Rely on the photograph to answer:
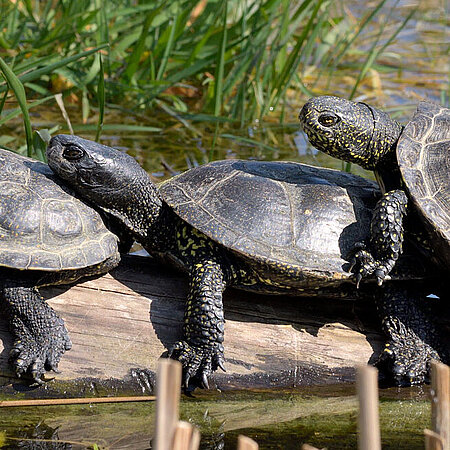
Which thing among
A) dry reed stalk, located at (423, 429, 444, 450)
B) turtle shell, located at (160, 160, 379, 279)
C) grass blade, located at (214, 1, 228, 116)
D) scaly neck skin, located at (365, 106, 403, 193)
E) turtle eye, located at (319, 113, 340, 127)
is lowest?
dry reed stalk, located at (423, 429, 444, 450)

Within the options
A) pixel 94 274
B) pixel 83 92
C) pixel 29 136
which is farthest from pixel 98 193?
pixel 83 92

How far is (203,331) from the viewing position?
11.4 feet

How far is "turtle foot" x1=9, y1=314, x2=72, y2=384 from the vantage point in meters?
3.31

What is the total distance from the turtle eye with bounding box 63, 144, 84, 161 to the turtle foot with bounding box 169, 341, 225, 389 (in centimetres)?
107

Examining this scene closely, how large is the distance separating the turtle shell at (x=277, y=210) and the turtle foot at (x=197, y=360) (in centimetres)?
50

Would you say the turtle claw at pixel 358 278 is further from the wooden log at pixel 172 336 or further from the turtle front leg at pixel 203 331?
the turtle front leg at pixel 203 331

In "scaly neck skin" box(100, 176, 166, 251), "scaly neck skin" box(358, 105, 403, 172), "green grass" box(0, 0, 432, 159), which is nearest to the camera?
"scaly neck skin" box(100, 176, 166, 251)

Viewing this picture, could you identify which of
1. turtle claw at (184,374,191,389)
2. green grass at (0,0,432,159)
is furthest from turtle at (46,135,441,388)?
green grass at (0,0,432,159)

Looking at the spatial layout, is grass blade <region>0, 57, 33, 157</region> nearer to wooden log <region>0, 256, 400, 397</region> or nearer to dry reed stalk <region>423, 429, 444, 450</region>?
wooden log <region>0, 256, 400, 397</region>

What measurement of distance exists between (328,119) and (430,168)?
0.59 metres

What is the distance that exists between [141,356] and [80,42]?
334cm

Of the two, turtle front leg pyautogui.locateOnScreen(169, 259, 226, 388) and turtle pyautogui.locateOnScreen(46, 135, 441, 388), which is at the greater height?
turtle pyautogui.locateOnScreen(46, 135, 441, 388)

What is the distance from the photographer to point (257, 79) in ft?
20.4

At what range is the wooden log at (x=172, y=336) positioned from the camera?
346 cm
